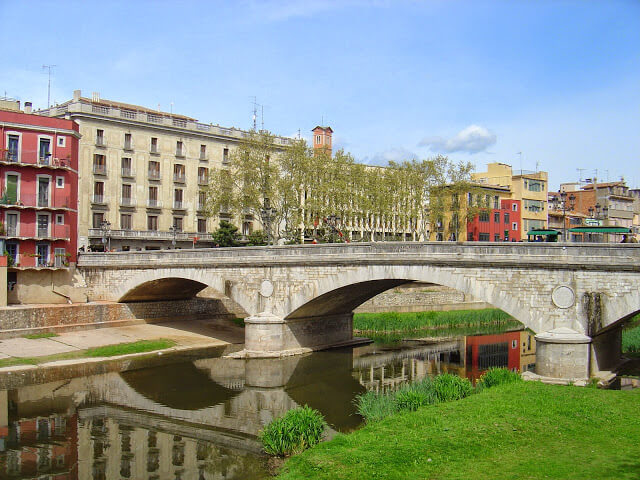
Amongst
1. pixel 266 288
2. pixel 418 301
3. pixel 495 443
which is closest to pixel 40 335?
pixel 266 288

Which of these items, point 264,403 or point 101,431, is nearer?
point 101,431

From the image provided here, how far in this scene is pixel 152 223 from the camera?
61.5m

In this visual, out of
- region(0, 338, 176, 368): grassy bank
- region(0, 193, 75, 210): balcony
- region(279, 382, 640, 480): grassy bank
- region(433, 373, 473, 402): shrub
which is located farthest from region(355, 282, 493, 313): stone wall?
region(279, 382, 640, 480): grassy bank

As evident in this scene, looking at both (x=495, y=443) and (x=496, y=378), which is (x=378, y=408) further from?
(x=495, y=443)

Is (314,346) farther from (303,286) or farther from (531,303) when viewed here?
(531,303)

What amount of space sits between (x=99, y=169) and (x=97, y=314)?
68.0 feet

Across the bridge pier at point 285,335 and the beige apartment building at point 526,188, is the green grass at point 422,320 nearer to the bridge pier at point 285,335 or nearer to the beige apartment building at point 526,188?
the bridge pier at point 285,335

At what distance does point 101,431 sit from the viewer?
22.1m

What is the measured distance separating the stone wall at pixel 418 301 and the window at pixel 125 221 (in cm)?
2508

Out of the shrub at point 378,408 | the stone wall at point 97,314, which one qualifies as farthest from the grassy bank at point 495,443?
the stone wall at point 97,314

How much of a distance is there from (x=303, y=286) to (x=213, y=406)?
35.3 ft

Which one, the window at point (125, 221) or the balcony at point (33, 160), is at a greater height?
the balcony at point (33, 160)

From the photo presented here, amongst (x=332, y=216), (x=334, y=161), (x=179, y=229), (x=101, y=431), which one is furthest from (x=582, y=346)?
(x=179, y=229)

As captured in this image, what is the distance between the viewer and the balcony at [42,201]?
4059 cm
